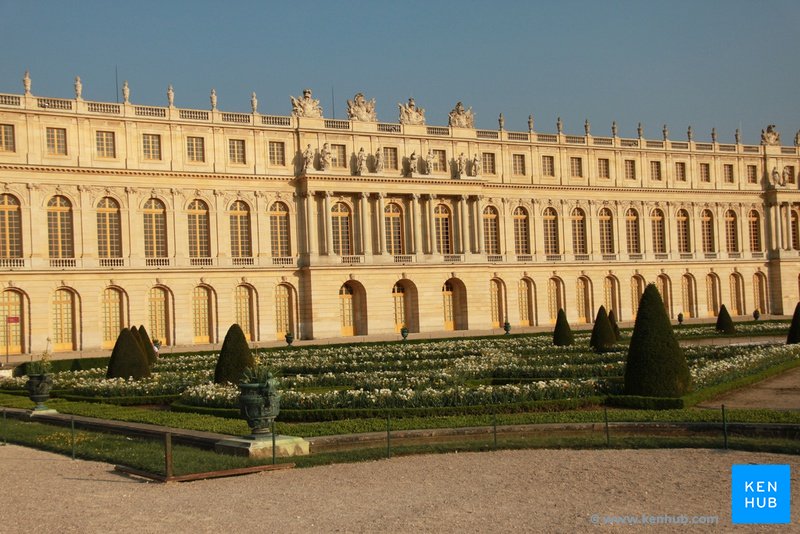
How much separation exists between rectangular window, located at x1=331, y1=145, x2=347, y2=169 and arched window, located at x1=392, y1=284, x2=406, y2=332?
7.88 m

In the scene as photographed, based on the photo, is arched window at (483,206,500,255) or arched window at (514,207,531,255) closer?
arched window at (483,206,500,255)

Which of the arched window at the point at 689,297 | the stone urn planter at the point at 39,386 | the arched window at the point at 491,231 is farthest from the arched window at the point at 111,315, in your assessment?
the arched window at the point at 689,297

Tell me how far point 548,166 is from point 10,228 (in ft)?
110

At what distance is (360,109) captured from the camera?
57.1 metres

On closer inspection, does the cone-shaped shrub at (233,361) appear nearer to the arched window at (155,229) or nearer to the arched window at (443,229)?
the arched window at (155,229)

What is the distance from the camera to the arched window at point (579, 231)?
212 feet

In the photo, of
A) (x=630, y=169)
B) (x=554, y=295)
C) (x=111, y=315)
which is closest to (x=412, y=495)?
(x=111, y=315)

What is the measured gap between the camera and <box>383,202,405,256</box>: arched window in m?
57.3

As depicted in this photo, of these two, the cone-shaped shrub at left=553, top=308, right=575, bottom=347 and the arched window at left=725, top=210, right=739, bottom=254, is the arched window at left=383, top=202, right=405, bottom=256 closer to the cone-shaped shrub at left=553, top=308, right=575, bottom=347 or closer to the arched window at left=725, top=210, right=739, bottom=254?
the cone-shaped shrub at left=553, top=308, right=575, bottom=347

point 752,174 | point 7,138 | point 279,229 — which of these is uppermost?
point 7,138

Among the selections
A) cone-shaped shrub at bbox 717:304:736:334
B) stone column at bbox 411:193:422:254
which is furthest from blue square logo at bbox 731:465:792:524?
stone column at bbox 411:193:422:254

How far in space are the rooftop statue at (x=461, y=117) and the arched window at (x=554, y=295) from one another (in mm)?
11700

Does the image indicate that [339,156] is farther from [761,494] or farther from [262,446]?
[761,494]
